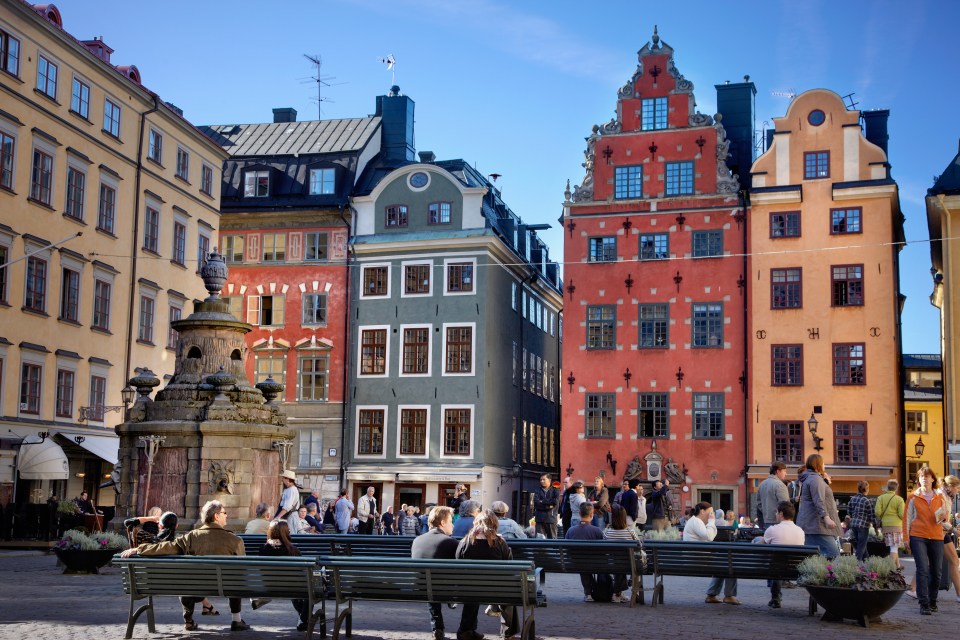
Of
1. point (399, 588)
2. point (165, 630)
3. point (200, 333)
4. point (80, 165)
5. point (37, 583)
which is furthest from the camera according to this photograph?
point (80, 165)

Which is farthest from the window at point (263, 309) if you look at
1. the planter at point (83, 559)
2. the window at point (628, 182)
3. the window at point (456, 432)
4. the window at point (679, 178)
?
the planter at point (83, 559)

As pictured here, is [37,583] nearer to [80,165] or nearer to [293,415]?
[80,165]

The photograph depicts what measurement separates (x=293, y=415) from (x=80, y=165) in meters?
13.4

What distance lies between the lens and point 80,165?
38.7 meters

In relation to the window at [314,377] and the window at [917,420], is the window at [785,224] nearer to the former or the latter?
the window at [314,377]

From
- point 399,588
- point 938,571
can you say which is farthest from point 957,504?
point 399,588

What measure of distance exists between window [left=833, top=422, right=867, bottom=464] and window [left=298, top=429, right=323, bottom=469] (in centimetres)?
1889

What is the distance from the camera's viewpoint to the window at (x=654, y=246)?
43312mm

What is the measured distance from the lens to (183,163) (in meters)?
45.9

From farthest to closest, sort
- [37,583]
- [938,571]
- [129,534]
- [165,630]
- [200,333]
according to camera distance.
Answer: [200,333] → [129,534] → [37,583] → [938,571] → [165,630]

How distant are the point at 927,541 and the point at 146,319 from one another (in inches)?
1282

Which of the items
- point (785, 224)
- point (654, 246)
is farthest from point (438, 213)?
point (785, 224)

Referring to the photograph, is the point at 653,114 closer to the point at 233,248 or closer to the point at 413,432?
the point at 413,432

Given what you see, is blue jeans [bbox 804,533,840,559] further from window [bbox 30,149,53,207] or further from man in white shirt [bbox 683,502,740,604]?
window [bbox 30,149,53,207]
